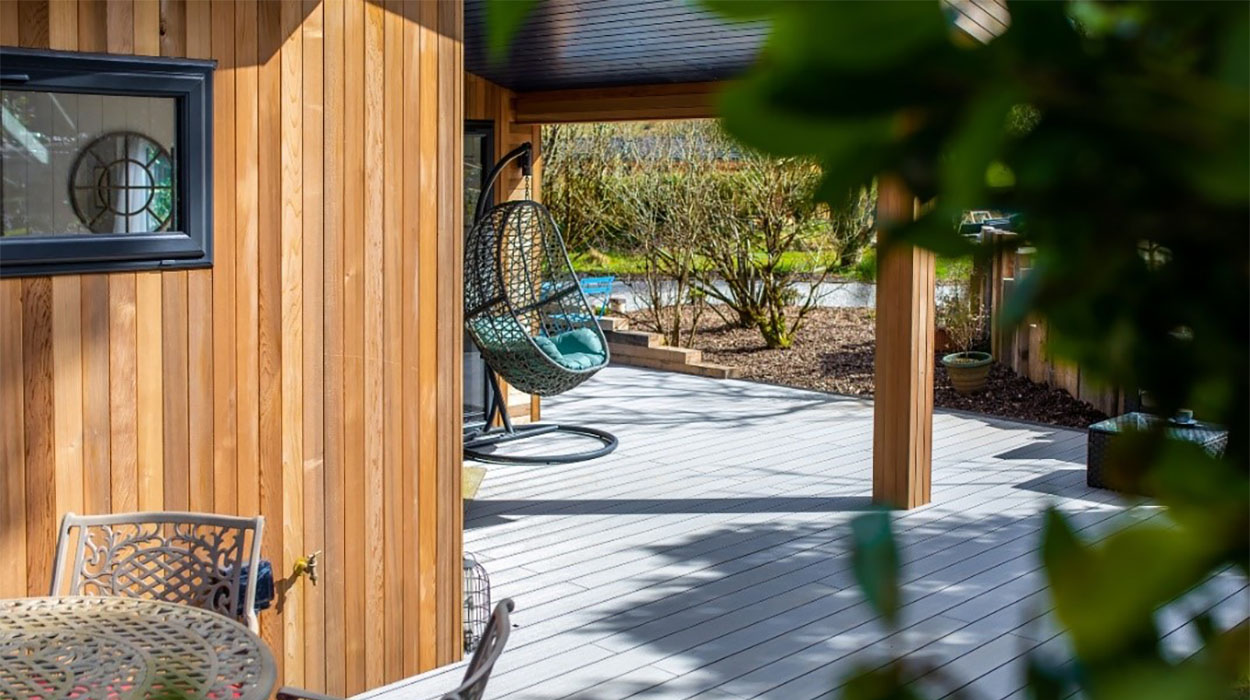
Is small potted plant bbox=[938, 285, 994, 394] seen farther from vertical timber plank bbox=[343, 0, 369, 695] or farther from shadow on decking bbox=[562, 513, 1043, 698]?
vertical timber plank bbox=[343, 0, 369, 695]

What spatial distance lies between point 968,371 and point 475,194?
369 centimetres

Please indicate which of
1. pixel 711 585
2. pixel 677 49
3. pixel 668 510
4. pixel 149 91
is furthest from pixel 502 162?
pixel 149 91

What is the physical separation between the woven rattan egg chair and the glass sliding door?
0.28 ft

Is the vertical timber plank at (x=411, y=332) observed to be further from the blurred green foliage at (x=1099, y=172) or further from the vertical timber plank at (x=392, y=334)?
the blurred green foliage at (x=1099, y=172)

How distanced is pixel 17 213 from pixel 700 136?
8953mm

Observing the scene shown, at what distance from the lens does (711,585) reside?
5.11m

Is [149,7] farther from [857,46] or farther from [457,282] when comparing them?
[857,46]

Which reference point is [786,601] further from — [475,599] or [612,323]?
[612,323]

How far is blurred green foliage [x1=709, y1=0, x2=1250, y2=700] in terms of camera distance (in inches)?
8.8

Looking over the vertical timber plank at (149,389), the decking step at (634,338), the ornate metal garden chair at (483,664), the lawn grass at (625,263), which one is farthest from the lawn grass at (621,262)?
the ornate metal garden chair at (483,664)

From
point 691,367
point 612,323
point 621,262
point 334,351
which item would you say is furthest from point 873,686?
point 621,262

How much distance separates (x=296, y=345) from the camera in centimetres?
373

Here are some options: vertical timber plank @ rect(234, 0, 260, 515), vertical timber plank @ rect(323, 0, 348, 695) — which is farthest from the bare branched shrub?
vertical timber plank @ rect(234, 0, 260, 515)

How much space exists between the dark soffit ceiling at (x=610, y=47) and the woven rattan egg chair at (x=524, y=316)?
1.87 ft
